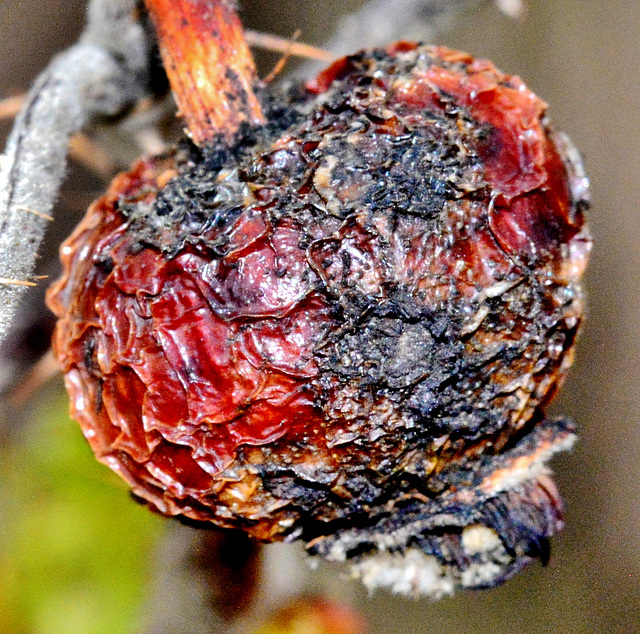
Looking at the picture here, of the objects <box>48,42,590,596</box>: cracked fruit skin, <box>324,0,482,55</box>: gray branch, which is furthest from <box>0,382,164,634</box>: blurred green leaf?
<box>324,0,482,55</box>: gray branch

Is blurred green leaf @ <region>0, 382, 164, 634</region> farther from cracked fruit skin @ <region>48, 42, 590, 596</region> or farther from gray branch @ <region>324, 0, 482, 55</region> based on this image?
gray branch @ <region>324, 0, 482, 55</region>

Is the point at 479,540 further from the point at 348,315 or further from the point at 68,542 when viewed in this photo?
the point at 68,542

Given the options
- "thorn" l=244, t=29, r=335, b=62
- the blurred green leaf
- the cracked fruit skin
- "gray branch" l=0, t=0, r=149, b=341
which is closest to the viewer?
the cracked fruit skin

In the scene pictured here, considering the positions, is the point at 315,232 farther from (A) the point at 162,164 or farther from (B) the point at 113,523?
(B) the point at 113,523

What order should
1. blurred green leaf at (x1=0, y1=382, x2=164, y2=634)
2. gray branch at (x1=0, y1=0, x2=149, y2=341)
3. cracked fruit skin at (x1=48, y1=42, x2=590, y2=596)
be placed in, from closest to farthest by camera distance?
cracked fruit skin at (x1=48, y1=42, x2=590, y2=596), gray branch at (x1=0, y1=0, x2=149, y2=341), blurred green leaf at (x1=0, y1=382, x2=164, y2=634)

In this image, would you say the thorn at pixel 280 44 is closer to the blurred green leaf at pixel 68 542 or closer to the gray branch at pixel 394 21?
the gray branch at pixel 394 21

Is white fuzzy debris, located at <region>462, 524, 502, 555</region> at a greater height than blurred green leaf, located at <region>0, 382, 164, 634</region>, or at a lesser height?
greater

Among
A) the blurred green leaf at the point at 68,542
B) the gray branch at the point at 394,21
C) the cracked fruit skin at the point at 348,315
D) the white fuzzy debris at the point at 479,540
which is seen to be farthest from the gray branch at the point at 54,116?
the blurred green leaf at the point at 68,542
